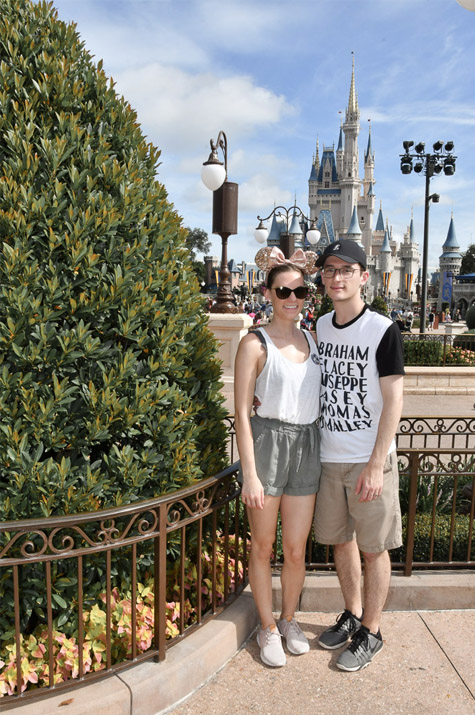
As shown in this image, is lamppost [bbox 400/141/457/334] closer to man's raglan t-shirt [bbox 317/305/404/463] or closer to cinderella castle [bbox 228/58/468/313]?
man's raglan t-shirt [bbox 317/305/404/463]

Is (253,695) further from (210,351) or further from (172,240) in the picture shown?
(172,240)

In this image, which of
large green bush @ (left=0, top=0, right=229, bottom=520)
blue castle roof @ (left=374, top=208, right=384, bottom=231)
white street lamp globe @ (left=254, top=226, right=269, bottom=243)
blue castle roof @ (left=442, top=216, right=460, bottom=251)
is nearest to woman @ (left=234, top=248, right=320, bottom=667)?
large green bush @ (left=0, top=0, right=229, bottom=520)

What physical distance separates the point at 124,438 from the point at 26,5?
7.02ft

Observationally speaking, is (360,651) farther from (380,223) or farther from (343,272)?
(380,223)

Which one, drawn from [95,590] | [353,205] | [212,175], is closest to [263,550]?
[95,590]

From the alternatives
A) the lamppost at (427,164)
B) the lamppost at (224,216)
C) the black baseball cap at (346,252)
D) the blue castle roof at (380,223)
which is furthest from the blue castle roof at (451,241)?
the black baseball cap at (346,252)

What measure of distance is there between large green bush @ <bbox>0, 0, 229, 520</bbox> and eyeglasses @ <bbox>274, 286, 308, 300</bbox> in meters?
0.48

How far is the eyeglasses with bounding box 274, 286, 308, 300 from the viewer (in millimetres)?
2730

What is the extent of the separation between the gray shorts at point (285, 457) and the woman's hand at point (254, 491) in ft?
0.27

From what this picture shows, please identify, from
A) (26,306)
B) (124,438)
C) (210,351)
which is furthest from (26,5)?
(124,438)

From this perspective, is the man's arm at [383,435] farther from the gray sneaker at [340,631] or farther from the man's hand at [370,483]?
the gray sneaker at [340,631]

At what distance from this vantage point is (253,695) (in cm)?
262

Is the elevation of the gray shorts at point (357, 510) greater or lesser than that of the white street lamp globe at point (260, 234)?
lesser

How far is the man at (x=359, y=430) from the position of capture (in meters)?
2.66
